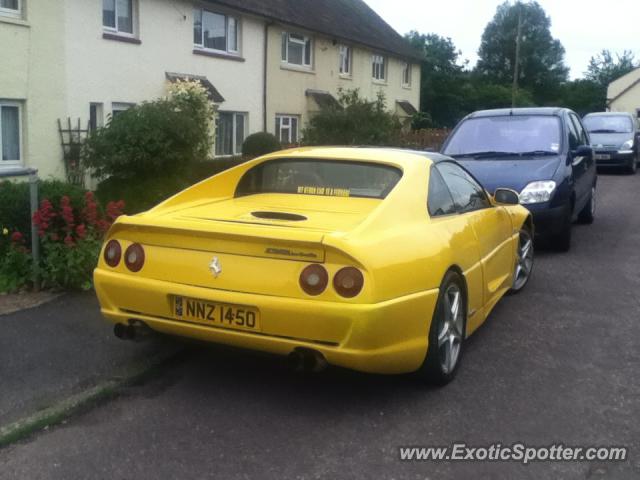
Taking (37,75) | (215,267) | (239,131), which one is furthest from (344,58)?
(215,267)

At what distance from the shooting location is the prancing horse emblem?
13.8 ft

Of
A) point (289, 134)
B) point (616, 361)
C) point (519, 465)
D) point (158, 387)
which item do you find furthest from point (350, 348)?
point (289, 134)

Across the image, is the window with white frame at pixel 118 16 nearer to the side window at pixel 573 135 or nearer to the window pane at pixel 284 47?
the window pane at pixel 284 47

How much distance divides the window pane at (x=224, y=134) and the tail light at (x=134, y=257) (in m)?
16.4

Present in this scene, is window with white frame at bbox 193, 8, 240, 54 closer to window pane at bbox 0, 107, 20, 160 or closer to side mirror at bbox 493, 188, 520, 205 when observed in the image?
window pane at bbox 0, 107, 20, 160

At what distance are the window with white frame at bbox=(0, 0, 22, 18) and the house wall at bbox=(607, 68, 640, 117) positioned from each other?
5527cm

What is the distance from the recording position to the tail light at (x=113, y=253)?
453 cm

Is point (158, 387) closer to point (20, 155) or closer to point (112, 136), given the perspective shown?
point (112, 136)

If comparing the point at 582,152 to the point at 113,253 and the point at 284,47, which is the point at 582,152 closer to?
the point at 113,253

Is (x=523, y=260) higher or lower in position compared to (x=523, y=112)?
lower

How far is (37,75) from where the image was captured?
46.1 ft

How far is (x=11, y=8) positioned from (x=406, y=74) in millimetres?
24394

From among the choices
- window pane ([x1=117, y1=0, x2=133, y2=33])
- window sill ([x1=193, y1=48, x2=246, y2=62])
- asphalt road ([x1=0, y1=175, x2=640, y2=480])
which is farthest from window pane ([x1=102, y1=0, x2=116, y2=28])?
asphalt road ([x1=0, y1=175, x2=640, y2=480])

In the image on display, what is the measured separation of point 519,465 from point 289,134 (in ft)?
70.4
